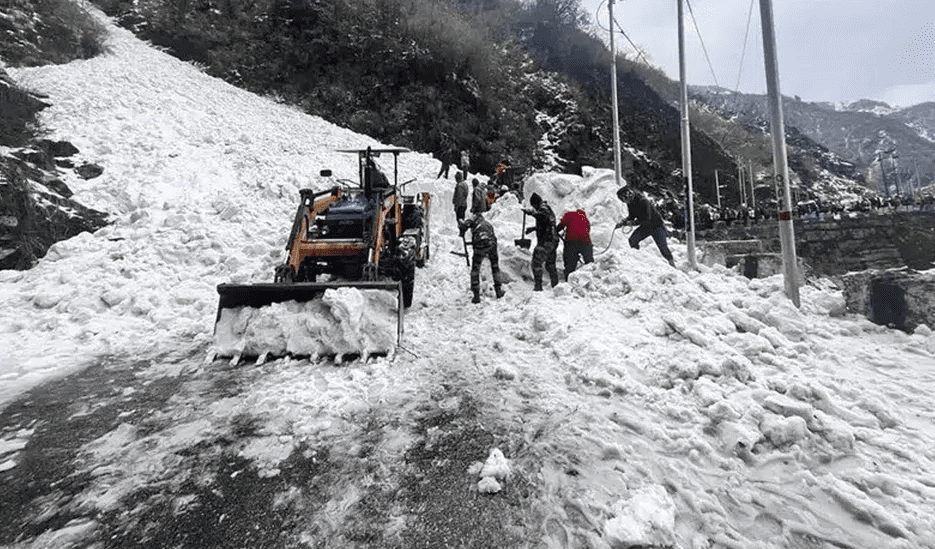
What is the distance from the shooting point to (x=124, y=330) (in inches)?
201

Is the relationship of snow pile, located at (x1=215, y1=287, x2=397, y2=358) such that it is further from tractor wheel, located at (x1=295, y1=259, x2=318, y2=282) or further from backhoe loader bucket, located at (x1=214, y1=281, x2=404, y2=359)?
tractor wheel, located at (x1=295, y1=259, x2=318, y2=282)

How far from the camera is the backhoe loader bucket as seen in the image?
420 cm

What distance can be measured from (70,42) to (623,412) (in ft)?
71.8

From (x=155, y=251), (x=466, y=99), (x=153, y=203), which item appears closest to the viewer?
(x=155, y=251)

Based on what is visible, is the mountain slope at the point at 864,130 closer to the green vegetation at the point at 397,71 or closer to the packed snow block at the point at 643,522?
the green vegetation at the point at 397,71

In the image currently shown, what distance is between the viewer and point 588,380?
3.64 m

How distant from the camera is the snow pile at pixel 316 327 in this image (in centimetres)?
420

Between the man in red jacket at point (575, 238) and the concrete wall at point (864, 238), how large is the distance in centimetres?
979

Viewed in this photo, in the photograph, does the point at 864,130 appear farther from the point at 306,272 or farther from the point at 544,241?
the point at 306,272

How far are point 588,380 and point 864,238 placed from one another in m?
18.2

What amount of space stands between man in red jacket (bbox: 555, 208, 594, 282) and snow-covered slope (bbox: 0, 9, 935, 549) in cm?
89

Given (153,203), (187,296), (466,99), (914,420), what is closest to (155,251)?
(187,296)

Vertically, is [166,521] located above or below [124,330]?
below

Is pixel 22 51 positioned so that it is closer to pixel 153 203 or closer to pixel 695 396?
pixel 153 203
